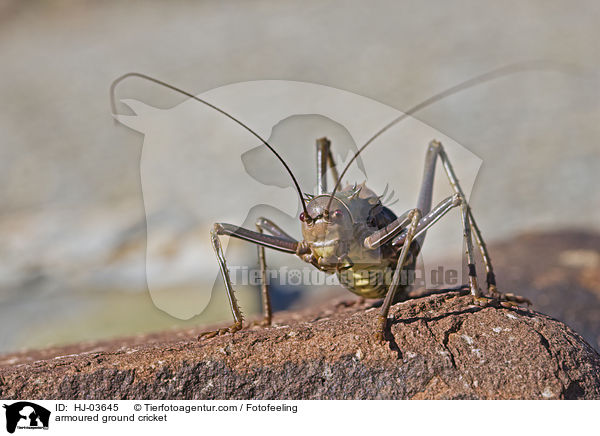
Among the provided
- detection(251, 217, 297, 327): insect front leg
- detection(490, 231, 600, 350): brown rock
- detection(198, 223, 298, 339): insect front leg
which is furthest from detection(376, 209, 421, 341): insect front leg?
detection(490, 231, 600, 350): brown rock

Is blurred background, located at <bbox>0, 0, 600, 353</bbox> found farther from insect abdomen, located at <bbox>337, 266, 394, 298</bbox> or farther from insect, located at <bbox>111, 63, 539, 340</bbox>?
insect abdomen, located at <bbox>337, 266, 394, 298</bbox>

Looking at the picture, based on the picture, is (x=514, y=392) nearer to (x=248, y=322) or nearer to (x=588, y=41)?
(x=248, y=322)

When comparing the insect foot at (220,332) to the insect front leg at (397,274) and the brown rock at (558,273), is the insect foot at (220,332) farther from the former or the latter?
the brown rock at (558,273)
